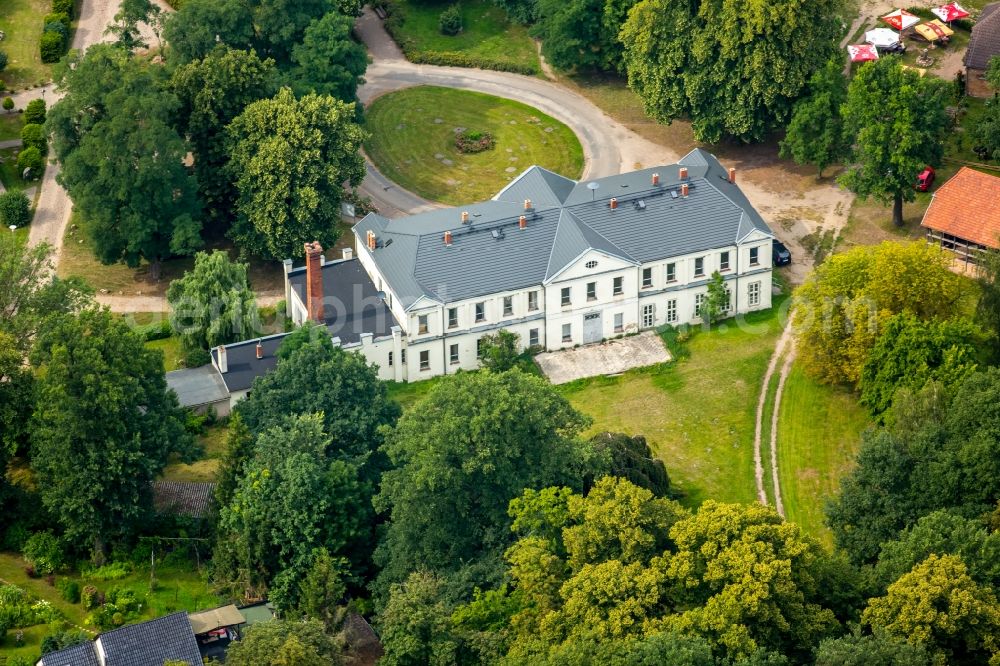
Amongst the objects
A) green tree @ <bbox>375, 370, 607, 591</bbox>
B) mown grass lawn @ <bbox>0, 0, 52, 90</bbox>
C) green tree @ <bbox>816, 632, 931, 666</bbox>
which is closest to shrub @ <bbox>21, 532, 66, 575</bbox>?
green tree @ <bbox>375, 370, 607, 591</bbox>

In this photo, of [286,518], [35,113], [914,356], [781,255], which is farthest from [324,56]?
[914,356]

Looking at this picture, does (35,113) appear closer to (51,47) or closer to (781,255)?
(51,47)

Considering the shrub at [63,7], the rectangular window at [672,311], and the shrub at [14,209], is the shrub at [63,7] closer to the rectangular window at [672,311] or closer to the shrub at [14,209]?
the shrub at [14,209]

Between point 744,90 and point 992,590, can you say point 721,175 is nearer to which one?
point 744,90

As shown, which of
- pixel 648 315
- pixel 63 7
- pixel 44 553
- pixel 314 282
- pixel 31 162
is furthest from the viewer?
pixel 63 7

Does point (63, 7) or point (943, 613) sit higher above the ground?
point (63, 7)

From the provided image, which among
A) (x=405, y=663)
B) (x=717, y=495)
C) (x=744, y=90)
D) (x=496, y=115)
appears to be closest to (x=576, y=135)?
(x=496, y=115)
